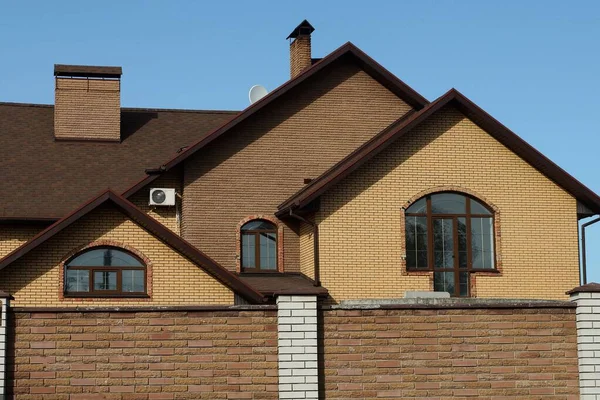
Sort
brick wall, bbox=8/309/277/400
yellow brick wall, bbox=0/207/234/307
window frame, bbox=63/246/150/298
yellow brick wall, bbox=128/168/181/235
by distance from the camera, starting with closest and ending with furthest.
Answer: brick wall, bbox=8/309/277/400 → yellow brick wall, bbox=0/207/234/307 → window frame, bbox=63/246/150/298 → yellow brick wall, bbox=128/168/181/235

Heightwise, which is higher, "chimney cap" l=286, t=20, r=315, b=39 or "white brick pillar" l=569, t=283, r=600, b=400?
"chimney cap" l=286, t=20, r=315, b=39

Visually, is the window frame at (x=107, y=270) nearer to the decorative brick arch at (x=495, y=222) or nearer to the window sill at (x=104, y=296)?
the window sill at (x=104, y=296)

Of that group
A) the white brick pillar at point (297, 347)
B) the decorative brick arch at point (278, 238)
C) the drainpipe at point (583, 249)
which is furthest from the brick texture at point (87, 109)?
the white brick pillar at point (297, 347)

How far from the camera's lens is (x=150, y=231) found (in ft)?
62.3

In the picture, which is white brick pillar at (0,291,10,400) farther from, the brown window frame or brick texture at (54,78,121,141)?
brick texture at (54,78,121,141)

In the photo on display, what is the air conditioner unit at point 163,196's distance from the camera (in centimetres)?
2358

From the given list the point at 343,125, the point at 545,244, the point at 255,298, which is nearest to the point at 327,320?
the point at 255,298

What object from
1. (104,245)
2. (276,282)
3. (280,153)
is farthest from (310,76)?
(104,245)

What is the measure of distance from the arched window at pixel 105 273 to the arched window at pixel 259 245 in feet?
14.3

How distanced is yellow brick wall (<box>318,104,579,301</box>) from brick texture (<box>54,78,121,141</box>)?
7.42 meters

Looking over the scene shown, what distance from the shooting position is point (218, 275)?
1936cm

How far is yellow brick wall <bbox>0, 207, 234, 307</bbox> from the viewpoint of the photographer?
18.8 meters

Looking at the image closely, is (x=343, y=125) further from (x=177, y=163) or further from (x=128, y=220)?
(x=128, y=220)

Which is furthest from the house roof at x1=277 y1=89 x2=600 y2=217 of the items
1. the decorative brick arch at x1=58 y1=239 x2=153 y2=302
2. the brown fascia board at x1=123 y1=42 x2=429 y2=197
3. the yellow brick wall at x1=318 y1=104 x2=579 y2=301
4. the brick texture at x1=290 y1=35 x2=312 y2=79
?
the brick texture at x1=290 y1=35 x2=312 y2=79
